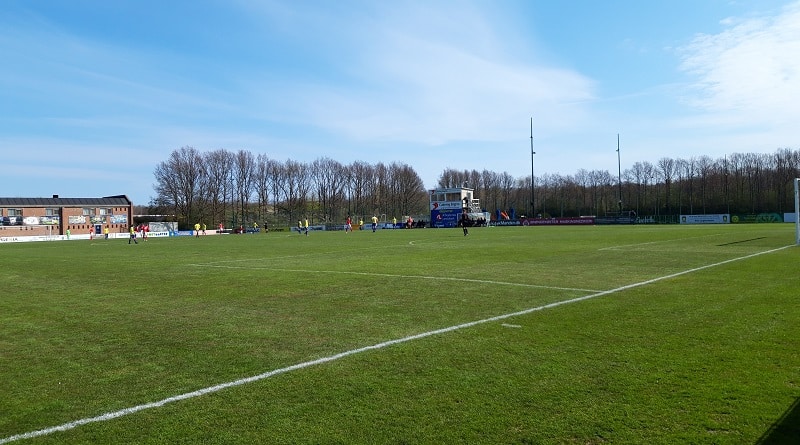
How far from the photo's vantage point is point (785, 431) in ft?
12.8

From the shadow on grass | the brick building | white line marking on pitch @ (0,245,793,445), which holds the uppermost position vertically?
the brick building

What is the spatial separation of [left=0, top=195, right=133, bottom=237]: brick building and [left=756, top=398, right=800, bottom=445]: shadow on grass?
94.8 m

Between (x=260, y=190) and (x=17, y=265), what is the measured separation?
94.3 meters

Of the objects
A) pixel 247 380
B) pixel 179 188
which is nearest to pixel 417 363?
pixel 247 380

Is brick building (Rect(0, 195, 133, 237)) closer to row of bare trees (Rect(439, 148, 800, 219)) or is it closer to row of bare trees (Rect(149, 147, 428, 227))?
row of bare trees (Rect(149, 147, 428, 227))

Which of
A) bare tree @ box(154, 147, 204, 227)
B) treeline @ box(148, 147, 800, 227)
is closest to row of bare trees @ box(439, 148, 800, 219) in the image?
treeline @ box(148, 147, 800, 227)

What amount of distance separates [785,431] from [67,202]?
111455 mm

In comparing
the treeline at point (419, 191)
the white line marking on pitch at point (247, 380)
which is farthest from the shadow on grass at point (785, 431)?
the treeline at point (419, 191)

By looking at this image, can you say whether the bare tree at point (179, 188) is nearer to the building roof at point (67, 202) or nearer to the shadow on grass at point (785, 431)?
the building roof at point (67, 202)

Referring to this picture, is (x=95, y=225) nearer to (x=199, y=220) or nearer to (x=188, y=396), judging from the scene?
(x=199, y=220)

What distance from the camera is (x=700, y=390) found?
4785 mm

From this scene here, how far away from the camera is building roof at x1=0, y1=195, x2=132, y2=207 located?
302 ft

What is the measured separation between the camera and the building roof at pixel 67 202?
92.1 meters

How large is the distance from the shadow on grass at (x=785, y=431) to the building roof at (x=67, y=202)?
10860cm
